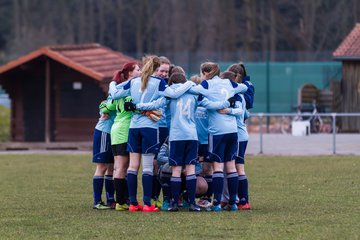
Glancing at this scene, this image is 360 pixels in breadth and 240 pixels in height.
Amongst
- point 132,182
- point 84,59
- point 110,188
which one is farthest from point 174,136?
point 84,59

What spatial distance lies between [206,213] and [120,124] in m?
1.59

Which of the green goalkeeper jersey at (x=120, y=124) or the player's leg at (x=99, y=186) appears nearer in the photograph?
the green goalkeeper jersey at (x=120, y=124)

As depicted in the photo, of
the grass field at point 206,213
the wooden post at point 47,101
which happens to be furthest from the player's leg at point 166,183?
the wooden post at point 47,101

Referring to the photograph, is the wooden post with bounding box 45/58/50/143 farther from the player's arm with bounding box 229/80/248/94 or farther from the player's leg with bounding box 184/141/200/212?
the player's leg with bounding box 184/141/200/212

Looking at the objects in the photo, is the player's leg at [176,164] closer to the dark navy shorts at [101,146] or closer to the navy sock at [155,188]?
the navy sock at [155,188]

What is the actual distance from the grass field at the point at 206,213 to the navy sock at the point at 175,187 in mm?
243

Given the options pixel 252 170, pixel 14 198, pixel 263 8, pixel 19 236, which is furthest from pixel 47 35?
pixel 19 236

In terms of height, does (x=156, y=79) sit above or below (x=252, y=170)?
above

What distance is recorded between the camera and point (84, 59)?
30.1 m

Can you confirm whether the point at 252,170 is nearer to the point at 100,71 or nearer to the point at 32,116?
the point at 100,71

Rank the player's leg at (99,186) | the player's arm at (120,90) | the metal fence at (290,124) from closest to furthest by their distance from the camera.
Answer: the player's arm at (120,90) < the player's leg at (99,186) < the metal fence at (290,124)

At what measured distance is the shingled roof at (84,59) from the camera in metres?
28.7

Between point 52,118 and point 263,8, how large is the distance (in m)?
41.4

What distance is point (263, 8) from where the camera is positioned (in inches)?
2763
